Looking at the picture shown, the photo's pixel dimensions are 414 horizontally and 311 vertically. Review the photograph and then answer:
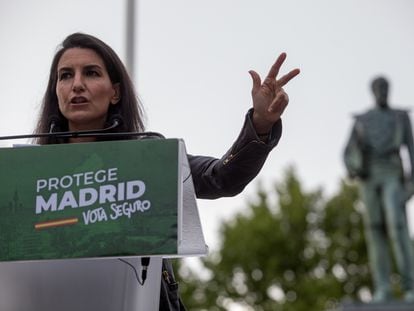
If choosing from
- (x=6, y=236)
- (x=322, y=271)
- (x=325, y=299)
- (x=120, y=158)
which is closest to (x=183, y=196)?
(x=120, y=158)

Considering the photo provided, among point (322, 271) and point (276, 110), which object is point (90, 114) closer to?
point (276, 110)

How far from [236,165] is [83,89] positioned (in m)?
0.36

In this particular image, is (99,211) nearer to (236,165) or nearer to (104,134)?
(104,134)

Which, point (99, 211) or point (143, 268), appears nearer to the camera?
point (99, 211)

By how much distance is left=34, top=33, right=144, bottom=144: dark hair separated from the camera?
8.96 feet

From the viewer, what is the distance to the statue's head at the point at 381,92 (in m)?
13.6

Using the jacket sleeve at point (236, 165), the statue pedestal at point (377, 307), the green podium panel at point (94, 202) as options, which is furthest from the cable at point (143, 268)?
the statue pedestal at point (377, 307)

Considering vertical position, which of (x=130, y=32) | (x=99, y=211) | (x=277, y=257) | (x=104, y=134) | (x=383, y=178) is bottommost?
(x=277, y=257)

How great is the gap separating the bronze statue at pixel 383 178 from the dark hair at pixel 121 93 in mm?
10564

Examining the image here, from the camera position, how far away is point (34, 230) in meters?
2.10

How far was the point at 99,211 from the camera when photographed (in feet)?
6.80

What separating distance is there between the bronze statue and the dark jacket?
35.0ft

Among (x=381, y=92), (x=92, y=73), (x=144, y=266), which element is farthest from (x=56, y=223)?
(x=381, y=92)

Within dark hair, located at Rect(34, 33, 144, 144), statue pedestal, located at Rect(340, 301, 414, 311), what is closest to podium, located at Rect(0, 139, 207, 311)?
dark hair, located at Rect(34, 33, 144, 144)
